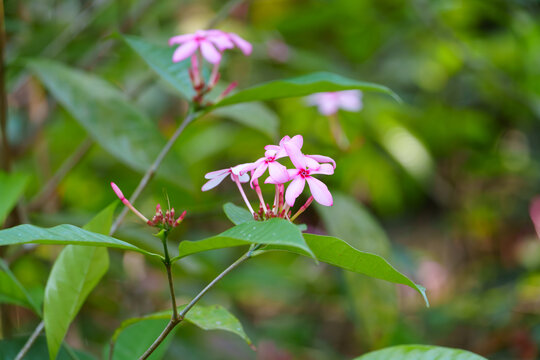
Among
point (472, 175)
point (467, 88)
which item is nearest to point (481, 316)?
point (472, 175)

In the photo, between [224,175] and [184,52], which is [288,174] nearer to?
[224,175]

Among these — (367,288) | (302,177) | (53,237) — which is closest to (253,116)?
(367,288)

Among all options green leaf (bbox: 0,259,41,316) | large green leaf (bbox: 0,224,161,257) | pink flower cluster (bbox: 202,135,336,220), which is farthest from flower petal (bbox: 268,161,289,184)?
green leaf (bbox: 0,259,41,316)

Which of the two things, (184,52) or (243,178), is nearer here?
(243,178)

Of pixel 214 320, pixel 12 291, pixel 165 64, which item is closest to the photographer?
pixel 214 320

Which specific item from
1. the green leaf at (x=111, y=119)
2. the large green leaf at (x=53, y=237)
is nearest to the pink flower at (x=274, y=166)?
the large green leaf at (x=53, y=237)

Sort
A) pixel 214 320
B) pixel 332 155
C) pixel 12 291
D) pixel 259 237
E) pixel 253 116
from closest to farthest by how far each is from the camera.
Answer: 1. pixel 259 237
2. pixel 214 320
3. pixel 12 291
4. pixel 253 116
5. pixel 332 155
